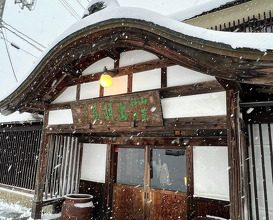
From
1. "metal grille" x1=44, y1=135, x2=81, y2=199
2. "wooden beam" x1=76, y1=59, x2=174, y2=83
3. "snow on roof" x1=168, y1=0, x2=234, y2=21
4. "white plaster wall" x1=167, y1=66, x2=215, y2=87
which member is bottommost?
"metal grille" x1=44, y1=135, x2=81, y2=199

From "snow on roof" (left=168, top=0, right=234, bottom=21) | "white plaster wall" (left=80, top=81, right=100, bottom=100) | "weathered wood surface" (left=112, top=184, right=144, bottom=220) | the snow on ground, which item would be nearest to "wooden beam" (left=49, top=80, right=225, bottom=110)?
"white plaster wall" (left=80, top=81, right=100, bottom=100)

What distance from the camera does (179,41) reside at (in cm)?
379

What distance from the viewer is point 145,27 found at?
419cm

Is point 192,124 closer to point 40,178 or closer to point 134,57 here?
point 134,57

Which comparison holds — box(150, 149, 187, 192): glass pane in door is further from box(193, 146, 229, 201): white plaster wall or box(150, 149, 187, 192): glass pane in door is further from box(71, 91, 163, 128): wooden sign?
box(71, 91, 163, 128): wooden sign

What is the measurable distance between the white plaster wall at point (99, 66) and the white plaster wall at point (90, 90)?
406 millimetres

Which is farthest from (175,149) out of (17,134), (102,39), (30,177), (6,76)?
(6,76)

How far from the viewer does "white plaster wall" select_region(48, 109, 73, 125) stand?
7.02m

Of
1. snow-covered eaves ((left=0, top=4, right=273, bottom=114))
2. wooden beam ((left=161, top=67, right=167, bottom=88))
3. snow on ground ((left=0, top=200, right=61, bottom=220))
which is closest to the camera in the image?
snow-covered eaves ((left=0, top=4, right=273, bottom=114))

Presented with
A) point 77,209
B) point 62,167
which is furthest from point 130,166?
point 62,167

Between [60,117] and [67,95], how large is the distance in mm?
785

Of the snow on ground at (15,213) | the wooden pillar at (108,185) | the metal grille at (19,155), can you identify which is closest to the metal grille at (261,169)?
the wooden pillar at (108,185)

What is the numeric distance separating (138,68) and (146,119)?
4.90 feet

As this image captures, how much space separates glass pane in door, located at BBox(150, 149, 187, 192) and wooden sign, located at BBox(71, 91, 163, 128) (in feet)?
7.03
